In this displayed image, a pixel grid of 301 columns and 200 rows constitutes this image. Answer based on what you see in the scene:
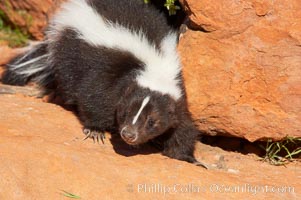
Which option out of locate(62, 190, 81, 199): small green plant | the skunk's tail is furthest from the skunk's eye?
the skunk's tail

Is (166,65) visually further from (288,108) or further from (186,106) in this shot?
(288,108)

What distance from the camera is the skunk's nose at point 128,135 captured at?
5.34 metres

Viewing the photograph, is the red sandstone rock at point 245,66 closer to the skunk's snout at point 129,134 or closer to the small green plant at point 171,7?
the small green plant at point 171,7

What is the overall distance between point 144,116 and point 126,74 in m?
0.59

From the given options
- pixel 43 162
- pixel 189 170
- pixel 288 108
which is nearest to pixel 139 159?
pixel 189 170

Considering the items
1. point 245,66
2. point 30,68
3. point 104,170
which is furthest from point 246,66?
point 30,68

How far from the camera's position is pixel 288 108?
5730 millimetres

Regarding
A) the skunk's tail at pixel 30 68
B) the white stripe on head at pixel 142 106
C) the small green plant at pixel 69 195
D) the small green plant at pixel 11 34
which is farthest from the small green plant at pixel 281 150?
the small green plant at pixel 11 34

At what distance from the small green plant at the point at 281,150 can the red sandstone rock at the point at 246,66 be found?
150mm

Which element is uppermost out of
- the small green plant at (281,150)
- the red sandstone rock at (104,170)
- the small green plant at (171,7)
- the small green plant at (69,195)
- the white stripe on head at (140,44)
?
the small green plant at (171,7)

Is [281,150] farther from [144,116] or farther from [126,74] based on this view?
[126,74]

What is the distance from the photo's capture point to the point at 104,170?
503cm

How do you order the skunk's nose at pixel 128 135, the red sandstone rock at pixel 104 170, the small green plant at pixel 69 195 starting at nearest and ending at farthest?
the small green plant at pixel 69 195 < the red sandstone rock at pixel 104 170 < the skunk's nose at pixel 128 135

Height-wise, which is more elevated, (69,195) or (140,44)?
(140,44)
